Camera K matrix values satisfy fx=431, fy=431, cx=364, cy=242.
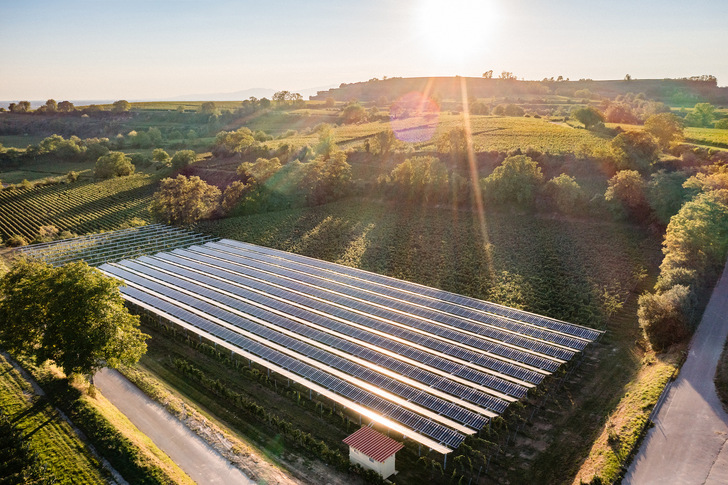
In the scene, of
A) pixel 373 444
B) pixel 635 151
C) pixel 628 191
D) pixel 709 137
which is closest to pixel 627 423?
pixel 373 444

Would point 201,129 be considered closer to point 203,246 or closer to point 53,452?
point 203,246

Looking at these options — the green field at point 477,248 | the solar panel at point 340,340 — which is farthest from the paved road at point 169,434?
the green field at point 477,248

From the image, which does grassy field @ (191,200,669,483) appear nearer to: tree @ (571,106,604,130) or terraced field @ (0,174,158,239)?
terraced field @ (0,174,158,239)

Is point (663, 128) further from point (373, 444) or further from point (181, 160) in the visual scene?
point (181, 160)

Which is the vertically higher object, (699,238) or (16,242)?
(699,238)

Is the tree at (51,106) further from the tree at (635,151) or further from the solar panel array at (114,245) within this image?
the tree at (635,151)

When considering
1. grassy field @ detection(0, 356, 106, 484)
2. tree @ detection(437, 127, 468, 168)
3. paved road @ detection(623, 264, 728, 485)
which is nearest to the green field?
paved road @ detection(623, 264, 728, 485)
